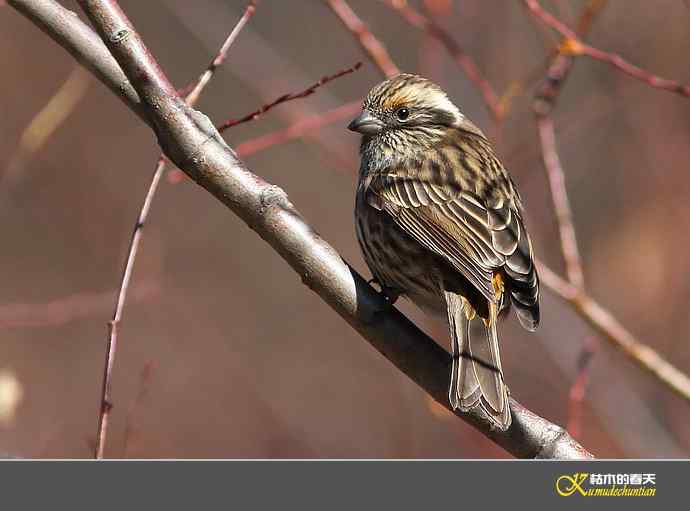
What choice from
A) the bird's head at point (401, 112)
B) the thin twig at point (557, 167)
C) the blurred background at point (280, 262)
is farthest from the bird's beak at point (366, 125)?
the blurred background at point (280, 262)

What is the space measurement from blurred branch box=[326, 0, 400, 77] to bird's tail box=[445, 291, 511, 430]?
158cm

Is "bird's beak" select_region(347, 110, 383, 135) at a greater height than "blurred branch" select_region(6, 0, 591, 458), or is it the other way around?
"bird's beak" select_region(347, 110, 383, 135)

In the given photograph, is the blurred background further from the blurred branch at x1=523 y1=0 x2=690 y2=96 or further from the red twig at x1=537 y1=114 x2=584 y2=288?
the blurred branch at x1=523 y1=0 x2=690 y2=96

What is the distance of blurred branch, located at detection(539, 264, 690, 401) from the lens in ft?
16.1

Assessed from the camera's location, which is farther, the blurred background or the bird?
the blurred background

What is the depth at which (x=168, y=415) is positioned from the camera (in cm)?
927
